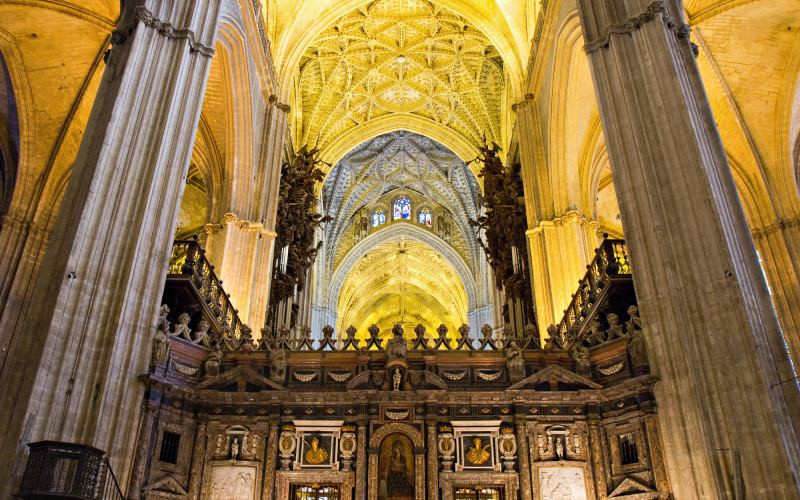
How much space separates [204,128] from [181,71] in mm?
6249

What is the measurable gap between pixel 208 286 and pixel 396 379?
186 inches

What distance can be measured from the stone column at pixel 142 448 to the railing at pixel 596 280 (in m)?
5.93

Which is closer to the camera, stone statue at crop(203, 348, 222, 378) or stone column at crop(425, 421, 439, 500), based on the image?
stone column at crop(425, 421, 439, 500)

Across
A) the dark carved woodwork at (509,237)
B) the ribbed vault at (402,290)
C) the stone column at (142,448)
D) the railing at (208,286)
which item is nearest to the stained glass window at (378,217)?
the ribbed vault at (402,290)

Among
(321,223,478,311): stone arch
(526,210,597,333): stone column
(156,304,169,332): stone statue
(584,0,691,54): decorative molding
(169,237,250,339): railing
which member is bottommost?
(156,304,169,332): stone statue

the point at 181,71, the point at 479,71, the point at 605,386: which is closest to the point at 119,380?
the point at 181,71

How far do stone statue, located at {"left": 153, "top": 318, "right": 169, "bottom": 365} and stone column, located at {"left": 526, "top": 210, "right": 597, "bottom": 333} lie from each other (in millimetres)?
8472

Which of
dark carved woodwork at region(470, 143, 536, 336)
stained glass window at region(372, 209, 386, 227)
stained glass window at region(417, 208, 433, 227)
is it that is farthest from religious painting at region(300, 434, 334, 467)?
stained glass window at region(417, 208, 433, 227)

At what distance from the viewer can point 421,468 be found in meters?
7.81

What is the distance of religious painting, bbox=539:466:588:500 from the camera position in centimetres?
754

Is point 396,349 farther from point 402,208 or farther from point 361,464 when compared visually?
point 402,208

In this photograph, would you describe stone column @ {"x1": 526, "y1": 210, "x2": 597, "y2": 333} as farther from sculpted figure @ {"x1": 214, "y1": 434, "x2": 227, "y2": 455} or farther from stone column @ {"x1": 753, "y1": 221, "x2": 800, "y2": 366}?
sculpted figure @ {"x1": 214, "y1": 434, "x2": 227, "y2": 455}

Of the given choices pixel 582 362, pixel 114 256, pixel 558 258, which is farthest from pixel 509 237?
pixel 114 256

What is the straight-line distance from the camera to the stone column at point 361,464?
7.71m
